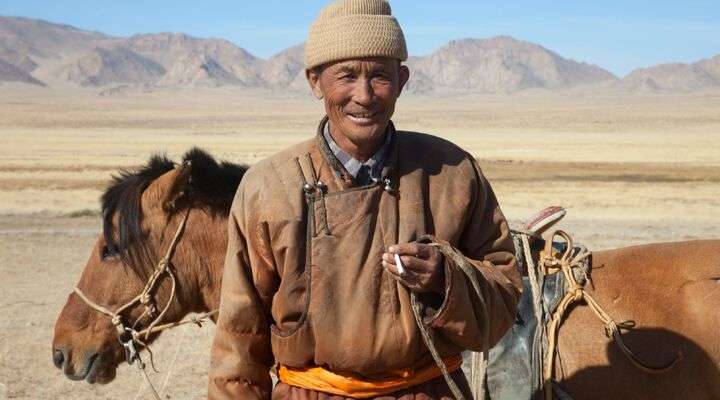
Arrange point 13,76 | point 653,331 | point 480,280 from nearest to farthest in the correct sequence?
point 480,280 → point 653,331 → point 13,76

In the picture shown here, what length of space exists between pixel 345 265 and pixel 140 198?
5.49 ft

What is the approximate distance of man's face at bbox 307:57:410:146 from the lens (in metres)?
2.30

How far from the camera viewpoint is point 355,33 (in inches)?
89.7

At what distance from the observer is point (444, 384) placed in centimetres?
239

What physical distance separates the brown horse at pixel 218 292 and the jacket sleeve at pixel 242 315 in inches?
48.2

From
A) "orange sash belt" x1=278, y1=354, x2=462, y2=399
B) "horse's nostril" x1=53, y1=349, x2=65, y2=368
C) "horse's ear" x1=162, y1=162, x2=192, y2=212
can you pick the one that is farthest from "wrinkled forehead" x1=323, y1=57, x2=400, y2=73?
"horse's nostril" x1=53, y1=349, x2=65, y2=368

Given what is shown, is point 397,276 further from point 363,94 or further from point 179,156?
point 179,156

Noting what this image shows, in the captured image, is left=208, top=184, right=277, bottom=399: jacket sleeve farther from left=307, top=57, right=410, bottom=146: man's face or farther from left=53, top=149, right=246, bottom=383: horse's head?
left=53, top=149, right=246, bottom=383: horse's head

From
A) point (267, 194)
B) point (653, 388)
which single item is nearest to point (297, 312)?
point (267, 194)

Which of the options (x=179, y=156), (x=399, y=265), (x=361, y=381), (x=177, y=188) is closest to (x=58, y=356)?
(x=177, y=188)

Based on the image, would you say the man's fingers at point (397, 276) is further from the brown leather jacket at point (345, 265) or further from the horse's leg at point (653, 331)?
the horse's leg at point (653, 331)

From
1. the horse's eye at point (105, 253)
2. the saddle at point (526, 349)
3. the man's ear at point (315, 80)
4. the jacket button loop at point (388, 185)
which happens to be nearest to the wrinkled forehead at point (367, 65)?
the man's ear at point (315, 80)

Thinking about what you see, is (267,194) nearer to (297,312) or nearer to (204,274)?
(297,312)

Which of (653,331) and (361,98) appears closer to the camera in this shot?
(361,98)
